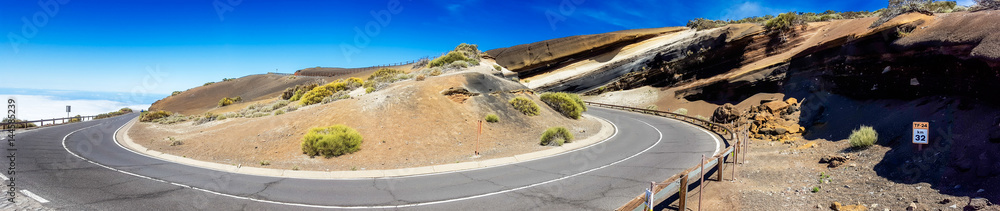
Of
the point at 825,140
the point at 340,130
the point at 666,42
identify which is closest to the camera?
the point at 825,140

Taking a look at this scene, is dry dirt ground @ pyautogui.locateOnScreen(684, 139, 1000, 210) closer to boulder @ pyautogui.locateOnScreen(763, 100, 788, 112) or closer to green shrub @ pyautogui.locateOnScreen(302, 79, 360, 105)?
boulder @ pyautogui.locateOnScreen(763, 100, 788, 112)

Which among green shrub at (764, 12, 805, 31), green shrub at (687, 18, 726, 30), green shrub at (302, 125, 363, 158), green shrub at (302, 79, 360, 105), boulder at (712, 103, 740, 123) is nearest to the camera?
green shrub at (302, 125, 363, 158)

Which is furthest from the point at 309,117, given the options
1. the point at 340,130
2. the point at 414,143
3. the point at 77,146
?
the point at 77,146

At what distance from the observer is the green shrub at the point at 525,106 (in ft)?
78.2

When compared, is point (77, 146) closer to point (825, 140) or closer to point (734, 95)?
point (825, 140)

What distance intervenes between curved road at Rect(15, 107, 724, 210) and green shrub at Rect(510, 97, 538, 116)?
9966 mm

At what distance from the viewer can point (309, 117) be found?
17922 millimetres

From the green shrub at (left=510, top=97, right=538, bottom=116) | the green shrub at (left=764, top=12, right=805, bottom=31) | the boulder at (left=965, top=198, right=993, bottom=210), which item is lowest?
the boulder at (left=965, top=198, right=993, bottom=210)

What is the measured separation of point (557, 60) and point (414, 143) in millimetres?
42308

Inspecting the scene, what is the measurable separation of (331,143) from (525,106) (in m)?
12.9

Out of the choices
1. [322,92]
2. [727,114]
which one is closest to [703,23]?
[727,114]

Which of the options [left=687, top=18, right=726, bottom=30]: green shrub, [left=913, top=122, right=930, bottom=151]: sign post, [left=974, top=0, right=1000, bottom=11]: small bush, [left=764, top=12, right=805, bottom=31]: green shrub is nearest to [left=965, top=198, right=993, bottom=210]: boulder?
[left=913, top=122, right=930, bottom=151]: sign post

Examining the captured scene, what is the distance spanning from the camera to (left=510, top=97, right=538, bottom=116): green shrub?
78.2 feet

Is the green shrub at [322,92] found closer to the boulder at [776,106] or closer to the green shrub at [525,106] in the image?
the green shrub at [525,106]
